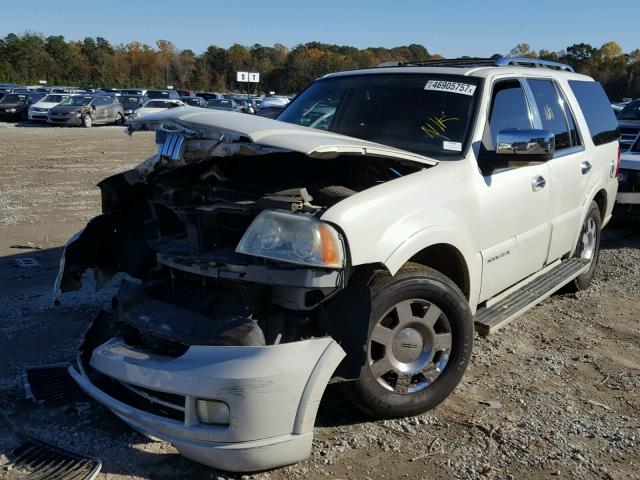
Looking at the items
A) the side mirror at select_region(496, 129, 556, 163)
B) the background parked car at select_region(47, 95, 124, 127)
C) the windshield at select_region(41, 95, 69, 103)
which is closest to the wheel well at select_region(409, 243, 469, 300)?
the side mirror at select_region(496, 129, 556, 163)

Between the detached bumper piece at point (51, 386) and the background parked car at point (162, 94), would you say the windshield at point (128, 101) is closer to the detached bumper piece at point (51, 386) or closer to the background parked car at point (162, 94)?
the background parked car at point (162, 94)

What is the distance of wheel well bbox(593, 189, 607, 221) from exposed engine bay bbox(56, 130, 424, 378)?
3251mm

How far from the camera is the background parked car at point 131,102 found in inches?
1360

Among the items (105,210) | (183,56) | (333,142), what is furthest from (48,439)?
(183,56)

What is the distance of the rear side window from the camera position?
5734 millimetres

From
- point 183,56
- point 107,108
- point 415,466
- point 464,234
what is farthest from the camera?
point 183,56

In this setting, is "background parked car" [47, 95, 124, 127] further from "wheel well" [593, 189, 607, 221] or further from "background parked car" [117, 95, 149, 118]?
"wheel well" [593, 189, 607, 221]

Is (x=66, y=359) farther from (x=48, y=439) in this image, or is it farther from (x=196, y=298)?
(x=196, y=298)

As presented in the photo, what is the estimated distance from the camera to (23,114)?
3319cm

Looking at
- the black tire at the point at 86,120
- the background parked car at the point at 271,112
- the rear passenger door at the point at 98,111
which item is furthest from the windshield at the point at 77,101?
the background parked car at the point at 271,112

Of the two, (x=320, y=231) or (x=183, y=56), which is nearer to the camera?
(x=320, y=231)

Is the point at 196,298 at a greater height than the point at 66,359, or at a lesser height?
greater

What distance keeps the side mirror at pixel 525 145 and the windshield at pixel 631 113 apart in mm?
8860

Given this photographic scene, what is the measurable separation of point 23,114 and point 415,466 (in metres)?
35.1
